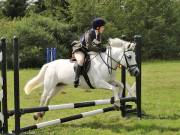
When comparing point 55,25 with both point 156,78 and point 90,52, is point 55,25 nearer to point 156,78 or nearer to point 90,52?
point 156,78

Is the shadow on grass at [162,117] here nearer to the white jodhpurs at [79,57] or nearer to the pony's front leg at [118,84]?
the pony's front leg at [118,84]

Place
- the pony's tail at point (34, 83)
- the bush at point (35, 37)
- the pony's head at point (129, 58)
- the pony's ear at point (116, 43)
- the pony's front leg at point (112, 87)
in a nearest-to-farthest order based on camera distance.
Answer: the pony's front leg at point (112, 87)
the pony's head at point (129, 58)
the pony's ear at point (116, 43)
the pony's tail at point (34, 83)
the bush at point (35, 37)

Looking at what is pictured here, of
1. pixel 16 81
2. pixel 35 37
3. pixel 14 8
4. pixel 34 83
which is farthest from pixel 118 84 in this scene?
pixel 14 8

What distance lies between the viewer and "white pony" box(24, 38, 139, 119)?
29.9 ft

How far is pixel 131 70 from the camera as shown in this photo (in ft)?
29.7

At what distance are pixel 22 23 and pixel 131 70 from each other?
78.2 ft

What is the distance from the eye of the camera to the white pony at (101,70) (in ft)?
29.9

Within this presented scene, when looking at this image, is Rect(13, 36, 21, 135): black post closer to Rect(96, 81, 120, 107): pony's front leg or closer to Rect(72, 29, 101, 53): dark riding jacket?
Rect(96, 81, 120, 107): pony's front leg

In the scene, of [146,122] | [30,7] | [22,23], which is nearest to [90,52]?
[146,122]

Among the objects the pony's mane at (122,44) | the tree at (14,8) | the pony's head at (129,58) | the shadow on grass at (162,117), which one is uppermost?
the tree at (14,8)

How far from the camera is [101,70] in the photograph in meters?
9.25

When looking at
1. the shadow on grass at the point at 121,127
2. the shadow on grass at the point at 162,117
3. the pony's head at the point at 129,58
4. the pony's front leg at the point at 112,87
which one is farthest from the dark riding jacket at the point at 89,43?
the shadow on grass at the point at 162,117

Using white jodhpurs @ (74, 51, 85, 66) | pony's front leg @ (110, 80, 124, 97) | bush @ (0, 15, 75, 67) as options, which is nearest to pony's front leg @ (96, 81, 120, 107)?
pony's front leg @ (110, 80, 124, 97)

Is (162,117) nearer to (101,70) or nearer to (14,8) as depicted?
(101,70)
